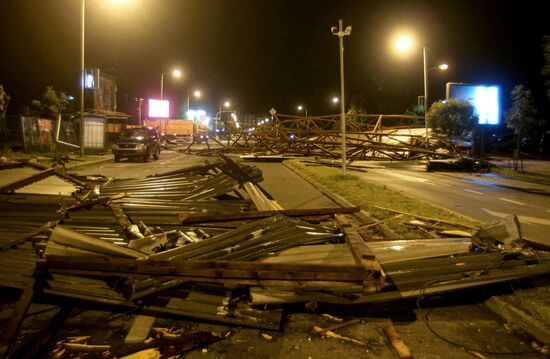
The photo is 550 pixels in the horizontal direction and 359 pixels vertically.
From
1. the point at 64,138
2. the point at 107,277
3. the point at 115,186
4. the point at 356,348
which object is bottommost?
the point at 356,348

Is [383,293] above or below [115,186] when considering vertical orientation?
below

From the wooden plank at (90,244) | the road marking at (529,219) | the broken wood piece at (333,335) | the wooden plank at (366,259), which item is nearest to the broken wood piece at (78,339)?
the wooden plank at (90,244)

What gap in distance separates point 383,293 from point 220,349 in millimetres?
1885

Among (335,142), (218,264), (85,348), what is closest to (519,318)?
(218,264)

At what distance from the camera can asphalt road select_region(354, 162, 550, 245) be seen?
10.3 meters

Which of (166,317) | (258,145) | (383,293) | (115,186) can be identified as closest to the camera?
(166,317)

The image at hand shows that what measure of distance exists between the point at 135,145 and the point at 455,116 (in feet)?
63.6

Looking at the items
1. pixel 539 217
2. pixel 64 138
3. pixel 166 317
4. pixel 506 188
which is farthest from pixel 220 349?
pixel 64 138

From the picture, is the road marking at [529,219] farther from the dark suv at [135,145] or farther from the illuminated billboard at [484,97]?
the illuminated billboard at [484,97]

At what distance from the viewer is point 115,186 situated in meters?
9.80

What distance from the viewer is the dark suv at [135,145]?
26609 mm

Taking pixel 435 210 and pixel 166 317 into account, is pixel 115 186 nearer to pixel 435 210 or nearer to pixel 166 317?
pixel 166 317

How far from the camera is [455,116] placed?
28031 mm

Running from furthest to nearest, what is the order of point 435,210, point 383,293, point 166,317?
1. point 435,210
2. point 383,293
3. point 166,317
